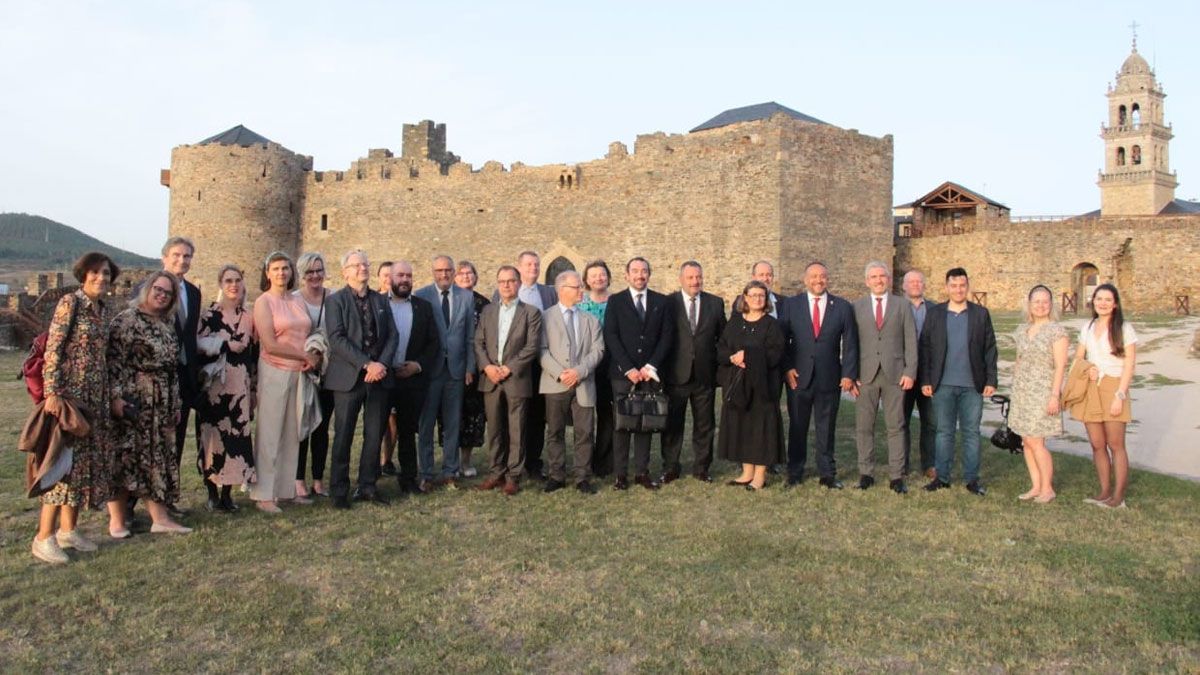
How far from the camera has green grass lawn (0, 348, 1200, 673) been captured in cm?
331

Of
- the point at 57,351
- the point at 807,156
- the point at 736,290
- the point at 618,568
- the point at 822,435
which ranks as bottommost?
the point at 618,568

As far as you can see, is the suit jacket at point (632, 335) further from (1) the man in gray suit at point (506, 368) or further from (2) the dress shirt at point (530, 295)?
(2) the dress shirt at point (530, 295)

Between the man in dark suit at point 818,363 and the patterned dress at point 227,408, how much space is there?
3.92 meters

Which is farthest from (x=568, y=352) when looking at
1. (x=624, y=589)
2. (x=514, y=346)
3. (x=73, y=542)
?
(x=73, y=542)

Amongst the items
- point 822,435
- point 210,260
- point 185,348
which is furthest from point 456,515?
point 210,260

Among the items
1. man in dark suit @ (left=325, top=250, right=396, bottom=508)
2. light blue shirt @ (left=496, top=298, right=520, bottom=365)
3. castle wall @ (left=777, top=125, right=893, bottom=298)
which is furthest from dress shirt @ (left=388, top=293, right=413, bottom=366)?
castle wall @ (left=777, top=125, right=893, bottom=298)

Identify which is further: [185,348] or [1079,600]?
[185,348]

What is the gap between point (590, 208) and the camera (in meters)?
23.2

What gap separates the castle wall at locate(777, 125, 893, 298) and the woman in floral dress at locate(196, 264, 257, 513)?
1542 cm

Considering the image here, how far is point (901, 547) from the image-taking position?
4770 millimetres

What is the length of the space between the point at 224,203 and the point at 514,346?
73.1 ft

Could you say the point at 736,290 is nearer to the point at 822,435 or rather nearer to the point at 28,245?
the point at 822,435

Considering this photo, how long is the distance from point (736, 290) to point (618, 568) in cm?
1643

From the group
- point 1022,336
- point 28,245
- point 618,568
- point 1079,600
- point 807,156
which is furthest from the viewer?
point 28,245
